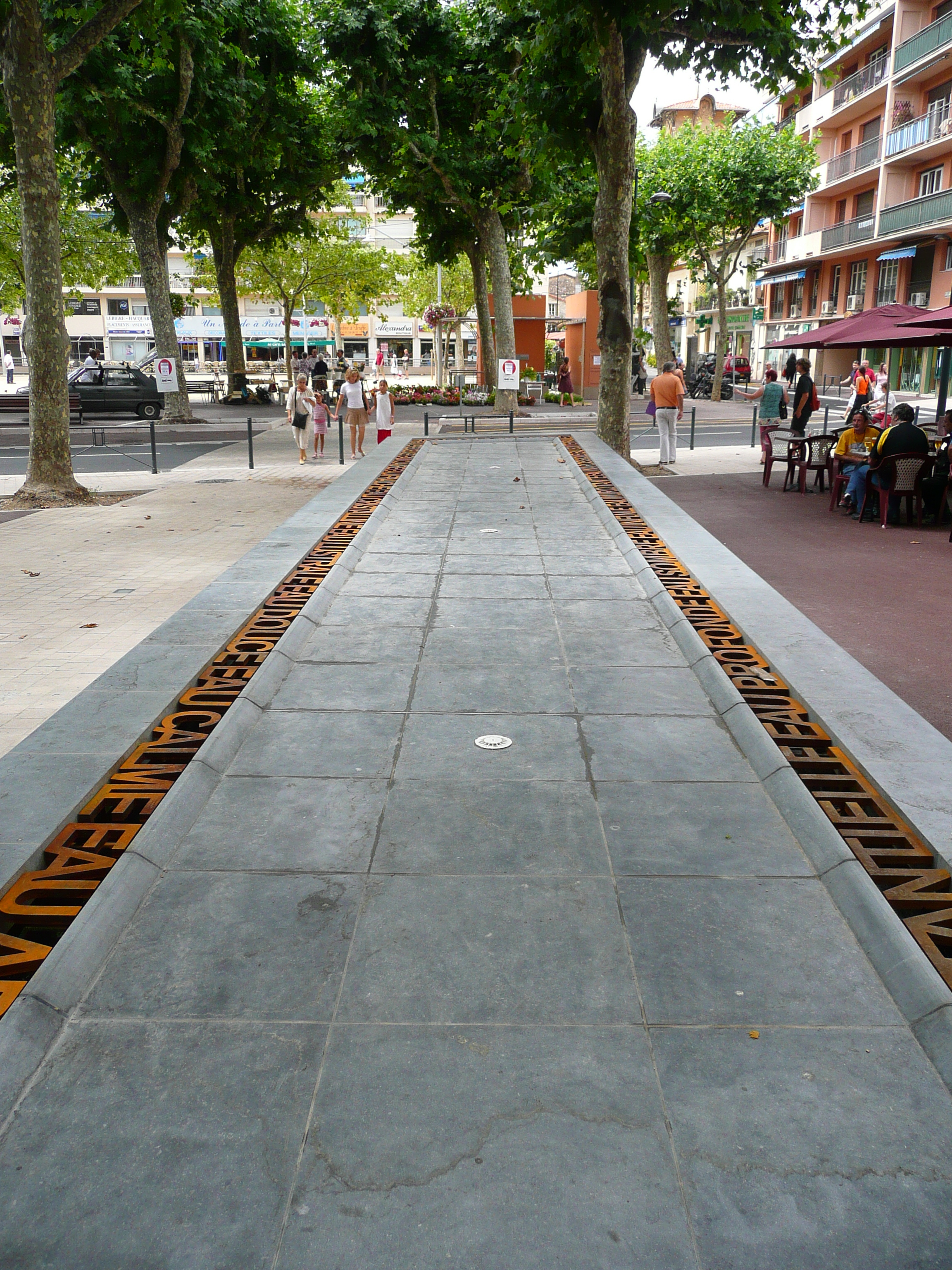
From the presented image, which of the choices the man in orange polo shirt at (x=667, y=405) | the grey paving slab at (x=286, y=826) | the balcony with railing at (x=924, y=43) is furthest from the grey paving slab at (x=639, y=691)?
the balcony with railing at (x=924, y=43)

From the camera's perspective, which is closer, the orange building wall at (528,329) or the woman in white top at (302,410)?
the woman in white top at (302,410)

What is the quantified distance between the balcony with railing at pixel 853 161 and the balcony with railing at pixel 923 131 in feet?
5.33

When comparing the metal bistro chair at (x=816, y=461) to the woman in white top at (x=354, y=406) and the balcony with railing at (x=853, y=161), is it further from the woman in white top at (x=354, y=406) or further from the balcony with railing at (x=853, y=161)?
the balcony with railing at (x=853, y=161)

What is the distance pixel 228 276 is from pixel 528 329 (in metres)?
11.6

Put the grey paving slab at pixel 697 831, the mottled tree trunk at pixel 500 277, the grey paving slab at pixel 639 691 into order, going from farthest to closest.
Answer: the mottled tree trunk at pixel 500 277 → the grey paving slab at pixel 639 691 → the grey paving slab at pixel 697 831

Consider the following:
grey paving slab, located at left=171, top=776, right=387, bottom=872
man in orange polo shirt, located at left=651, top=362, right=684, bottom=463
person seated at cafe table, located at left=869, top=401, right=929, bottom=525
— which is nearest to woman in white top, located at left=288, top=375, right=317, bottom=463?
man in orange polo shirt, located at left=651, top=362, right=684, bottom=463

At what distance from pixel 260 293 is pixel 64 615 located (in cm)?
4875

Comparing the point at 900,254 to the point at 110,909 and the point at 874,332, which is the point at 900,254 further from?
the point at 110,909

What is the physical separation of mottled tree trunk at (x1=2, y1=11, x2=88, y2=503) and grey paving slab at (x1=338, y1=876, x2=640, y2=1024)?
40.3 feet

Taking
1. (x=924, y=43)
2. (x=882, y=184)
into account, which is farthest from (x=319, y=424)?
(x=882, y=184)

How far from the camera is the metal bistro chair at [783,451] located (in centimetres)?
1438

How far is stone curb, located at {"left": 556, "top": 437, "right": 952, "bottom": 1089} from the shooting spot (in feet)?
9.18

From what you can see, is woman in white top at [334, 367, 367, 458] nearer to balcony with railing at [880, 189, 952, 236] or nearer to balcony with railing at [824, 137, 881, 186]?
balcony with railing at [880, 189, 952, 236]

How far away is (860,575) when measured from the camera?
8969 mm
